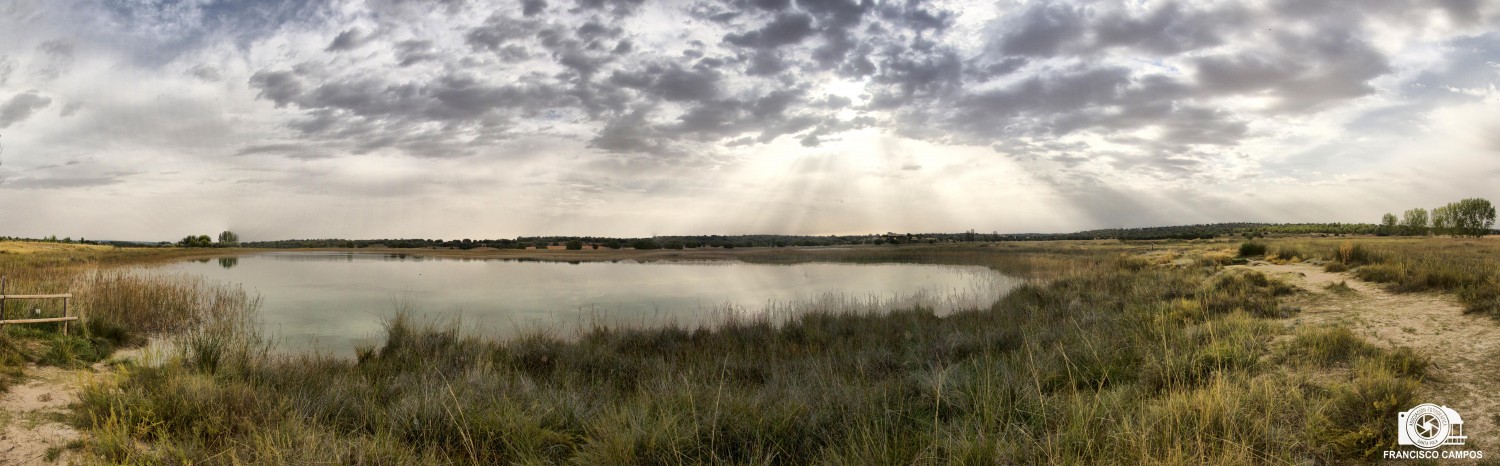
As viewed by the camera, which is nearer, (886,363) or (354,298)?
(886,363)

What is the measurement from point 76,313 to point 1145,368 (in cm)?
2276

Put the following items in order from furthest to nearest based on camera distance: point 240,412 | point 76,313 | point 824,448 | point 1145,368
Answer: point 76,313 → point 1145,368 → point 240,412 → point 824,448

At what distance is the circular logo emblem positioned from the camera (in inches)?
198

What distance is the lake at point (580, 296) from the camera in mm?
17000

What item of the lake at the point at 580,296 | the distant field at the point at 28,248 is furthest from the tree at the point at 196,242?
the lake at the point at 580,296

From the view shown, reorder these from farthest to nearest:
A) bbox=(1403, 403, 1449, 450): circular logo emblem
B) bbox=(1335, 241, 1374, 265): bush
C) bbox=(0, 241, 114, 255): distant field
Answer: bbox=(0, 241, 114, 255): distant field
bbox=(1335, 241, 1374, 265): bush
bbox=(1403, 403, 1449, 450): circular logo emblem

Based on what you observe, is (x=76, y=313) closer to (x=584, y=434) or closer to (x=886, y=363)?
(x=584, y=434)

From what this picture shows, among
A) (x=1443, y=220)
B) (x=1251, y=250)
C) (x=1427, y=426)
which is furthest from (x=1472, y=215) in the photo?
(x=1427, y=426)

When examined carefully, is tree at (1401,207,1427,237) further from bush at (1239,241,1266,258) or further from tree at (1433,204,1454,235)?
bush at (1239,241,1266,258)

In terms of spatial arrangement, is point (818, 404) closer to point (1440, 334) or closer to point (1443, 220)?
point (1440, 334)

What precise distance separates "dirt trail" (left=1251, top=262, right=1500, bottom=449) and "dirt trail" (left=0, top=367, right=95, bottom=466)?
14494 millimetres

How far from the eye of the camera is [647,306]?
68.8 ft

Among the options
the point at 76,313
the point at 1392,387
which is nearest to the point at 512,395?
the point at 1392,387

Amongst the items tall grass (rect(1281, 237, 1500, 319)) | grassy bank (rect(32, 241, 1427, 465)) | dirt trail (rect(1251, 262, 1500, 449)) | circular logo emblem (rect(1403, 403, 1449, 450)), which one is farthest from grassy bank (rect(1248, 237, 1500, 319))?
circular logo emblem (rect(1403, 403, 1449, 450))
